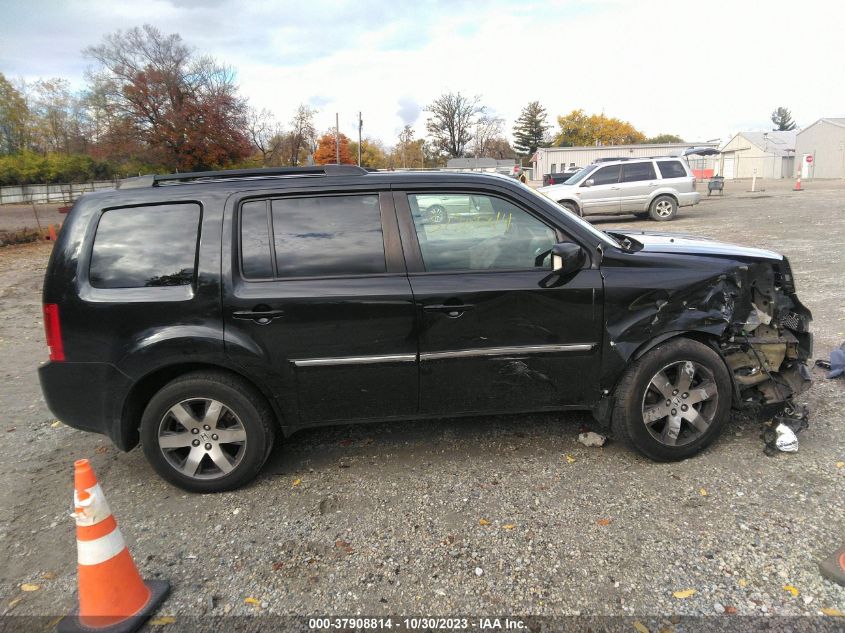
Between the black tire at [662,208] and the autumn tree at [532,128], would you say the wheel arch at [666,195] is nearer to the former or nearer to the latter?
the black tire at [662,208]

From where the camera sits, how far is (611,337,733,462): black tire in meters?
3.40

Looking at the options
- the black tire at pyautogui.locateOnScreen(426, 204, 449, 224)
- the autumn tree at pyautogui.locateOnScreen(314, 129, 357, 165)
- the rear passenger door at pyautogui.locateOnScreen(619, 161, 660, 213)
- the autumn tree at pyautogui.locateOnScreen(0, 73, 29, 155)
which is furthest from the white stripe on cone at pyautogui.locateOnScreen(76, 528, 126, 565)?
the autumn tree at pyautogui.locateOnScreen(314, 129, 357, 165)

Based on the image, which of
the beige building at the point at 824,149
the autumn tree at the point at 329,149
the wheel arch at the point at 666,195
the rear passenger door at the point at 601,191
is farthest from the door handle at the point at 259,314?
the autumn tree at the point at 329,149

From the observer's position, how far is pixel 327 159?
250 ft

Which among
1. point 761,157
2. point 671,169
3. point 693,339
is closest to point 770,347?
point 693,339

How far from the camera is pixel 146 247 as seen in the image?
3271 millimetres

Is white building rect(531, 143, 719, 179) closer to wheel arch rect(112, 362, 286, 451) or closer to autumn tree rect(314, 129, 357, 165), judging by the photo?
autumn tree rect(314, 129, 357, 165)

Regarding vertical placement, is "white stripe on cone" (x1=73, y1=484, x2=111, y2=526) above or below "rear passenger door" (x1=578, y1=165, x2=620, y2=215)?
below

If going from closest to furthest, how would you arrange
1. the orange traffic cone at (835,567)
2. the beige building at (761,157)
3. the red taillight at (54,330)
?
the orange traffic cone at (835,567) → the red taillight at (54,330) → the beige building at (761,157)

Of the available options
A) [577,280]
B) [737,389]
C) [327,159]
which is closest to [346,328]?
[577,280]

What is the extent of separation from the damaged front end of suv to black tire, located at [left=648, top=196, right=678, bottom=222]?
14164mm

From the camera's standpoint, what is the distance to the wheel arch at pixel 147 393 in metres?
3.28

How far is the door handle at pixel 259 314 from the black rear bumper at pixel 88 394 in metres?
0.75

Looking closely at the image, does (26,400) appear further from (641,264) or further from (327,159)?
(327,159)
